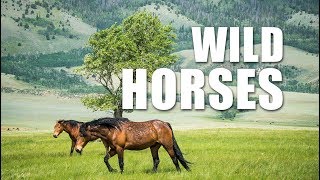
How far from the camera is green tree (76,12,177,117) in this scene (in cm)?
4341

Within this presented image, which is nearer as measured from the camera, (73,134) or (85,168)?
(85,168)

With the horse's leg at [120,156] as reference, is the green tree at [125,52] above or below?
above

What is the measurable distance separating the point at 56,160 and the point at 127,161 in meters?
3.71

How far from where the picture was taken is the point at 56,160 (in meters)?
26.4

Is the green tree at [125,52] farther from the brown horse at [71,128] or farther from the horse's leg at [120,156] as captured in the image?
the horse's leg at [120,156]

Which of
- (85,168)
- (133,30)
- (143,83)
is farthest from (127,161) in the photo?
(133,30)

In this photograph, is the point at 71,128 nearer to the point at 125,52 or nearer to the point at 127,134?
the point at 127,134

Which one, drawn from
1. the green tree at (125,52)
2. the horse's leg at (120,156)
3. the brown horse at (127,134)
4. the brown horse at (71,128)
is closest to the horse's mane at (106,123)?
the brown horse at (127,134)

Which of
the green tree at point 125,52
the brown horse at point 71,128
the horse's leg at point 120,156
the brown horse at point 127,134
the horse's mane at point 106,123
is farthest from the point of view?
the green tree at point 125,52

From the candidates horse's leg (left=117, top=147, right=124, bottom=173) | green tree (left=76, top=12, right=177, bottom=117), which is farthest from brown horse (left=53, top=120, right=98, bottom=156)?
green tree (left=76, top=12, right=177, bottom=117)

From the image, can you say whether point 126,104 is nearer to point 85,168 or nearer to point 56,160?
point 56,160

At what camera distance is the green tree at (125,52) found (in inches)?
1709

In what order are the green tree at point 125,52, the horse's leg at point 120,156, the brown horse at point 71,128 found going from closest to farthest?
the horse's leg at point 120,156, the brown horse at point 71,128, the green tree at point 125,52

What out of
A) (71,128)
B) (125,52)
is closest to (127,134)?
(71,128)
